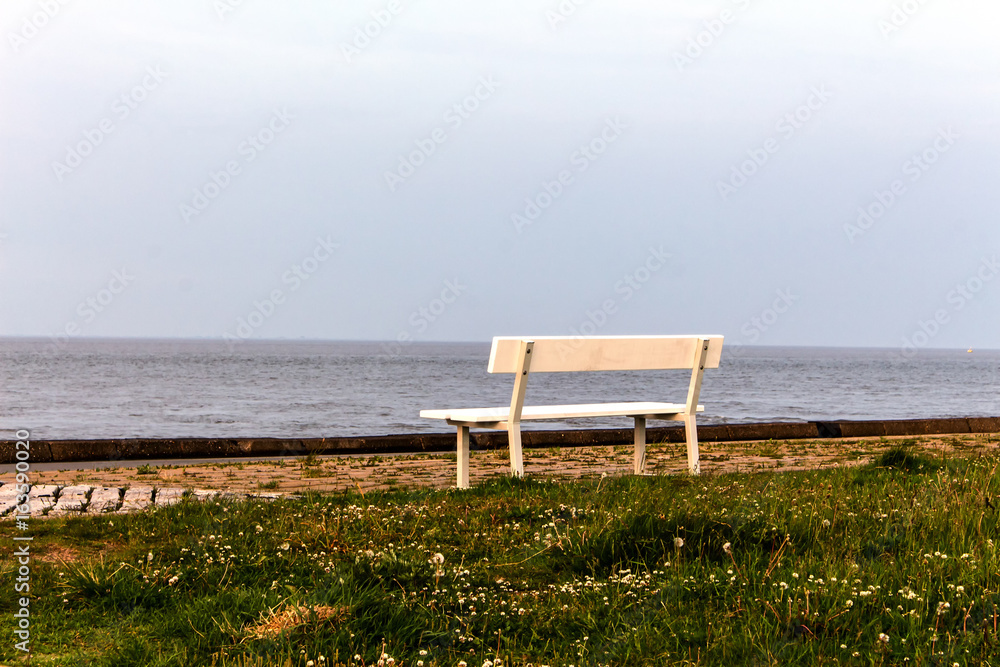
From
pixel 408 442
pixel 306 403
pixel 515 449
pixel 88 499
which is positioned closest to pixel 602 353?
pixel 515 449

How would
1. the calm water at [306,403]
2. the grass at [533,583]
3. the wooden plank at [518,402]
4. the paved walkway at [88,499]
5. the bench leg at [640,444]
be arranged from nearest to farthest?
the grass at [533,583] → the paved walkway at [88,499] → the wooden plank at [518,402] → the bench leg at [640,444] → the calm water at [306,403]

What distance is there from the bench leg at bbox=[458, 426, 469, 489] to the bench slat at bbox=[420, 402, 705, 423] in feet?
0.71

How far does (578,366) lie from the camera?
24.7ft

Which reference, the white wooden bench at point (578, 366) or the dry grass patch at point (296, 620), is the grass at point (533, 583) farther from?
the white wooden bench at point (578, 366)

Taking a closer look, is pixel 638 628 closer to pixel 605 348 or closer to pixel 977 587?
pixel 977 587

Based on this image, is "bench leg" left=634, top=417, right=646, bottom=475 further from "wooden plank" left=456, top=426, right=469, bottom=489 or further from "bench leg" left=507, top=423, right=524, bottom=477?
"wooden plank" left=456, top=426, right=469, bottom=489

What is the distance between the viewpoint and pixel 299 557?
4309mm

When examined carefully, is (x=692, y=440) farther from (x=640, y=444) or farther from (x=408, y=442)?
(x=408, y=442)

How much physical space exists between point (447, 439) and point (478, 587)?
8774 millimetres

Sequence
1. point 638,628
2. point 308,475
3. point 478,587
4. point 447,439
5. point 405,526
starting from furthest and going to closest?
1. point 447,439
2. point 308,475
3. point 405,526
4. point 478,587
5. point 638,628

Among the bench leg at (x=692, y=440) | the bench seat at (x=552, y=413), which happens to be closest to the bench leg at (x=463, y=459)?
the bench seat at (x=552, y=413)

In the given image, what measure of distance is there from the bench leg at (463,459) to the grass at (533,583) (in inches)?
78.7

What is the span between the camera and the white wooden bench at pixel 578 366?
23.5 feet

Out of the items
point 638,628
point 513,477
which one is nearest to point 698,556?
point 638,628
